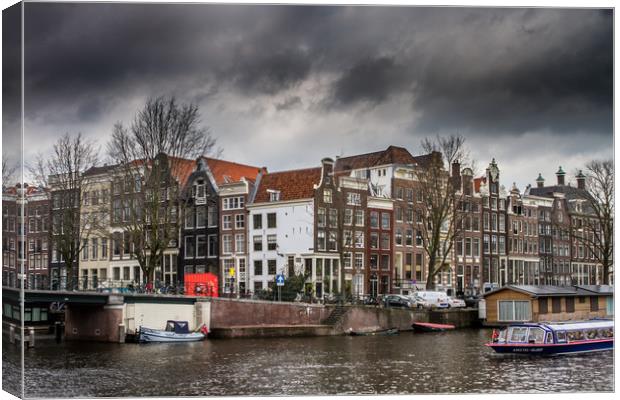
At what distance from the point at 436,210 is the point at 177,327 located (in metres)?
10.2

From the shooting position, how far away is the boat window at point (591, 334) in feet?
78.8

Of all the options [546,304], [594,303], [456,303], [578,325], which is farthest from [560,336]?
[456,303]

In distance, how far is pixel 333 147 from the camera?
24.1 metres

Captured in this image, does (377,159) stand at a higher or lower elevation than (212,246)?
higher

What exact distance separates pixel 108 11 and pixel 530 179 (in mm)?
12560

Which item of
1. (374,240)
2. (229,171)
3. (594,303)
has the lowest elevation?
(594,303)

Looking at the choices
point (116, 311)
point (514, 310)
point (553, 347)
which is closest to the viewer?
point (553, 347)

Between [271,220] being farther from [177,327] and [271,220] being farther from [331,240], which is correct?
[177,327]

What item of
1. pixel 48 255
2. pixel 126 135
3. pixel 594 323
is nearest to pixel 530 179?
pixel 594 323

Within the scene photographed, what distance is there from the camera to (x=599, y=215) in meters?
22.0

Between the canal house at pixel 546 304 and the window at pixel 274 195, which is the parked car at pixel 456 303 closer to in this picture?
the canal house at pixel 546 304

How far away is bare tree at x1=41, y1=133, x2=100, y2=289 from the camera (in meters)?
24.5

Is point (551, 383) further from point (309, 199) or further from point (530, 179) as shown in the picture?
point (309, 199)

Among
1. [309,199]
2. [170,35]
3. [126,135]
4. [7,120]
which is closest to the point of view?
[7,120]
